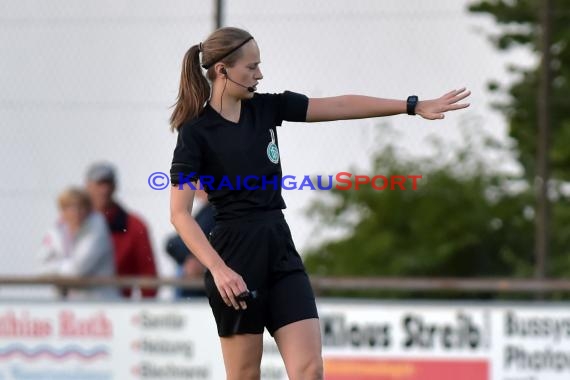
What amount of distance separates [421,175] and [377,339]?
354cm

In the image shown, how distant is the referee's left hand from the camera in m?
5.41

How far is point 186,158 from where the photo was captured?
5.52 m

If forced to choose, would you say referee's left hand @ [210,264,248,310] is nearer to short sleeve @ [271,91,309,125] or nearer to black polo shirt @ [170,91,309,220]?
black polo shirt @ [170,91,309,220]

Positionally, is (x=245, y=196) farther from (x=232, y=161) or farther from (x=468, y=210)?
(x=468, y=210)

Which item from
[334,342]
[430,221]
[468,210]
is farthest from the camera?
[430,221]

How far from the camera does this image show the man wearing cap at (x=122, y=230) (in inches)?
420

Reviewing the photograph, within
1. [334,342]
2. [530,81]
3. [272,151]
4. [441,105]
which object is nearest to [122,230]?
[334,342]

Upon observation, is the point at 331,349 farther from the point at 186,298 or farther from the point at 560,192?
the point at 560,192

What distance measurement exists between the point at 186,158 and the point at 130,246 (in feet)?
17.8

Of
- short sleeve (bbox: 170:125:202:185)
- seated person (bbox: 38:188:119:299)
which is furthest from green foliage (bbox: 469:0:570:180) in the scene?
short sleeve (bbox: 170:125:202:185)

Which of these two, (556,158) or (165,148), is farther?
Result: (556,158)

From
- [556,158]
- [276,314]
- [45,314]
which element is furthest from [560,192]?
[276,314]

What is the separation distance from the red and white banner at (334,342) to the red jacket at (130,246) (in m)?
0.56

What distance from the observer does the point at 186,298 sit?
10.7 metres
